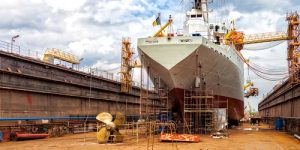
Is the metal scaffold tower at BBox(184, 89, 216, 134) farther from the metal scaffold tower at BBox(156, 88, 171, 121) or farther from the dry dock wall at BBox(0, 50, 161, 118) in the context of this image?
the dry dock wall at BBox(0, 50, 161, 118)

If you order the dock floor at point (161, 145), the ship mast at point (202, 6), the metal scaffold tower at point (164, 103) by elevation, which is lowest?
the dock floor at point (161, 145)

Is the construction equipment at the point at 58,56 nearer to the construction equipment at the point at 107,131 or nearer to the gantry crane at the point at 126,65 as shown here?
the gantry crane at the point at 126,65

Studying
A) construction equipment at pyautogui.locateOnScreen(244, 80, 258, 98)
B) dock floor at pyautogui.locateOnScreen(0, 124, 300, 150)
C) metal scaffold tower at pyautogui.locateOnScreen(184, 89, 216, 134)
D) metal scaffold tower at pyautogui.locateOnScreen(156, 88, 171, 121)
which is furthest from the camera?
construction equipment at pyautogui.locateOnScreen(244, 80, 258, 98)

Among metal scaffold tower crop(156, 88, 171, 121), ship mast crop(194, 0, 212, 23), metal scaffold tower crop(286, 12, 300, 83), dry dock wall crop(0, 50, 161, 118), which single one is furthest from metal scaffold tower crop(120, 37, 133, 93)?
metal scaffold tower crop(286, 12, 300, 83)

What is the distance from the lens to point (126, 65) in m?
47.3

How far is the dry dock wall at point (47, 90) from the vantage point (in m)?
24.8

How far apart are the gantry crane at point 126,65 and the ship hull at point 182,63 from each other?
713 inches

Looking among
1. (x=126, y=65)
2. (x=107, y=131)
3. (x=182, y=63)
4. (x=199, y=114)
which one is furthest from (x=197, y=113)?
(x=126, y=65)

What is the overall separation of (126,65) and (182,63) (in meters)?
23.0

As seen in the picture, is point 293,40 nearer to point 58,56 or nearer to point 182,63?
point 182,63

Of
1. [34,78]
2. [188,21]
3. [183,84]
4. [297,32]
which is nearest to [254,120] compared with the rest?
[297,32]

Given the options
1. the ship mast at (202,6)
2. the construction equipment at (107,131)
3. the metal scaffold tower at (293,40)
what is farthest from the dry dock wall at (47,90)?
the metal scaffold tower at (293,40)

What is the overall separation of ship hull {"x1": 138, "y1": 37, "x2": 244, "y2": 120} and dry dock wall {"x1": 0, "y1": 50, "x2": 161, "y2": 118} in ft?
11.4

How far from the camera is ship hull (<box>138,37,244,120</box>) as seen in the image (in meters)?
25.1
